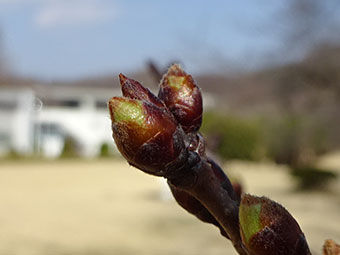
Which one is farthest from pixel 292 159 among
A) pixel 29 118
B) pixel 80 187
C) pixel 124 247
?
pixel 29 118

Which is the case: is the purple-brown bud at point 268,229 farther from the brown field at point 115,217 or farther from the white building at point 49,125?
the white building at point 49,125

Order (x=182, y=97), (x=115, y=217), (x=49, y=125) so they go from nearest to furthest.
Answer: (x=182, y=97) → (x=115, y=217) → (x=49, y=125)

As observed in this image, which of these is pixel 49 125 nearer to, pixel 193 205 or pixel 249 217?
pixel 193 205

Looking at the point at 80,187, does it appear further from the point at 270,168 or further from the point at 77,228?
the point at 270,168

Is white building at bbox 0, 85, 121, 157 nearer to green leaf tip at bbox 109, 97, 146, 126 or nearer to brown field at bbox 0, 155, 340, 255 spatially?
brown field at bbox 0, 155, 340, 255

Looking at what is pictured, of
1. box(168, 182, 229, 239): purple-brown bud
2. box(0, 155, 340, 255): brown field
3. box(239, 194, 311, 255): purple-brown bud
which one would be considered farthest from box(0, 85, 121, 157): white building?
box(239, 194, 311, 255): purple-brown bud

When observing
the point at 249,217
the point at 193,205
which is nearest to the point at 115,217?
the point at 193,205
